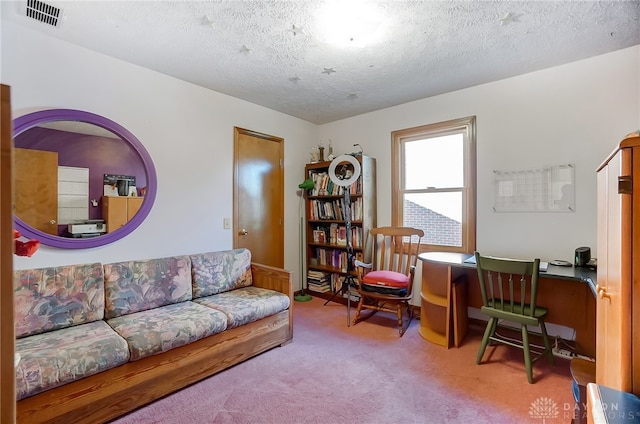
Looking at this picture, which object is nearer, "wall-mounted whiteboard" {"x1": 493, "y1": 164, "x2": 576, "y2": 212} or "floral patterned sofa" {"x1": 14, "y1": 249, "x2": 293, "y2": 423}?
"floral patterned sofa" {"x1": 14, "y1": 249, "x2": 293, "y2": 423}

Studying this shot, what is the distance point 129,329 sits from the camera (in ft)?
6.13

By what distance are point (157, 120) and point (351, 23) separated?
1.87 m

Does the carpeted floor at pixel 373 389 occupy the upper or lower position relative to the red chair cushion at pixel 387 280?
lower

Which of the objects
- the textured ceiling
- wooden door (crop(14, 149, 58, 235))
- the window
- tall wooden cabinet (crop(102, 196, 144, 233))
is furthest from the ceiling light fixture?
wooden door (crop(14, 149, 58, 235))

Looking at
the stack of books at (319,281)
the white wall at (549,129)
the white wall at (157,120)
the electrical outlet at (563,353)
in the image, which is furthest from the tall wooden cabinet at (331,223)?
the electrical outlet at (563,353)

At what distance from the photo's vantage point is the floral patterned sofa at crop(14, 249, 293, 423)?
1526 millimetres

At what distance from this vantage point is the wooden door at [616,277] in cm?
91

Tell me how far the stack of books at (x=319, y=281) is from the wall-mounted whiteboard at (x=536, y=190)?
7.11 feet

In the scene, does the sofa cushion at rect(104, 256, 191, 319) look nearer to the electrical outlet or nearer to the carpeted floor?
the carpeted floor

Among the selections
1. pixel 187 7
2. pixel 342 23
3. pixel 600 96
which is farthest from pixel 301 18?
pixel 600 96

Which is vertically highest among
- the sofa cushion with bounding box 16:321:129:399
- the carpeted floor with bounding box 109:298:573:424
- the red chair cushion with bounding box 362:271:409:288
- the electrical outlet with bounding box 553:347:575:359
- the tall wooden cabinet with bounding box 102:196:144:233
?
the tall wooden cabinet with bounding box 102:196:144:233

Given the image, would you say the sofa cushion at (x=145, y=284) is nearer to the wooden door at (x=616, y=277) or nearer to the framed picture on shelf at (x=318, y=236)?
the framed picture on shelf at (x=318, y=236)

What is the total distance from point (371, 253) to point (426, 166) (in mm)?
1228

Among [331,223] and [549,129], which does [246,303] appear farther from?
[549,129]
